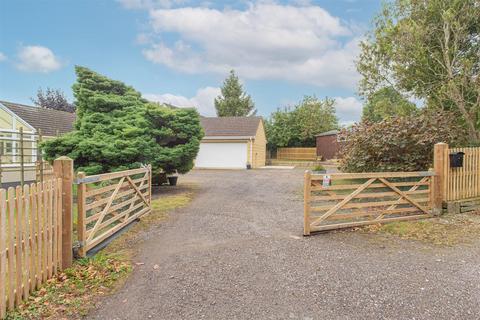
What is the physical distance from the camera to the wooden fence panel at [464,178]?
6.67 metres

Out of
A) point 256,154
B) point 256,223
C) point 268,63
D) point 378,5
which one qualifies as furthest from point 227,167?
point 256,223

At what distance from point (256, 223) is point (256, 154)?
55.9 feet

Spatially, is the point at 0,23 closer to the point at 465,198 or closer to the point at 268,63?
the point at 268,63

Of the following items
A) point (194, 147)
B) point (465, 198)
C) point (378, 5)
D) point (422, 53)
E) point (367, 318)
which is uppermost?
point (378, 5)

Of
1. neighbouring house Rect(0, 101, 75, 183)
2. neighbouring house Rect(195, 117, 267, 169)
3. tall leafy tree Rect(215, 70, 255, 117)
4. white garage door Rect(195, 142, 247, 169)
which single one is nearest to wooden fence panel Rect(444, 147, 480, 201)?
neighbouring house Rect(0, 101, 75, 183)

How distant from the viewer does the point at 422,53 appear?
34.0 feet

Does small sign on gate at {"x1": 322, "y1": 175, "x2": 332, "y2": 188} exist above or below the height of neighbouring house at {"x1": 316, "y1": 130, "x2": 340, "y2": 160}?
below

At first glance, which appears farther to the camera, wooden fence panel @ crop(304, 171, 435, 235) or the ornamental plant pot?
the ornamental plant pot

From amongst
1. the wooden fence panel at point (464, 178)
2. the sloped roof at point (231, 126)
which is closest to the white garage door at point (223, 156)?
A: the sloped roof at point (231, 126)

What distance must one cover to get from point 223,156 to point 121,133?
13.7 m

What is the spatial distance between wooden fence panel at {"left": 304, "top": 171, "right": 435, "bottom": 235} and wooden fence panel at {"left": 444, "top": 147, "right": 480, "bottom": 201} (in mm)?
457

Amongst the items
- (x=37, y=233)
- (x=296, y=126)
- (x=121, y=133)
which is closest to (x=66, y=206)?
(x=37, y=233)

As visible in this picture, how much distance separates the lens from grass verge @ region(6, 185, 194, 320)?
9.23ft

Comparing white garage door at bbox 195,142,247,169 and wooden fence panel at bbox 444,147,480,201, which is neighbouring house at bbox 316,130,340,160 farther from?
wooden fence panel at bbox 444,147,480,201
